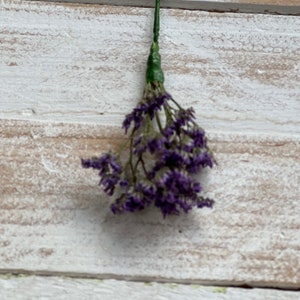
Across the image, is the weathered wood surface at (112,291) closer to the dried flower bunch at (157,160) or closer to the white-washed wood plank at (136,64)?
the dried flower bunch at (157,160)

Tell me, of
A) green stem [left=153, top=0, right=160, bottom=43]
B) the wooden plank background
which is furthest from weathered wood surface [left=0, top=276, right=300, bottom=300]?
green stem [left=153, top=0, right=160, bottom=43]

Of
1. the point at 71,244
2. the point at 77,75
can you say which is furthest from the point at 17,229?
the point at 77,75

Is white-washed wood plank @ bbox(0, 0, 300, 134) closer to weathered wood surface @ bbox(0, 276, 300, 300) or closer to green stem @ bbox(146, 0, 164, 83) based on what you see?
green stem @ bbox(146, 0, 164, 83)

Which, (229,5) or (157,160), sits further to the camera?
(229,5)

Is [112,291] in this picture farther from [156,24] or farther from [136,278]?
[156,24]

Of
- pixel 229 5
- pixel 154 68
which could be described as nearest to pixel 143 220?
pixel 154 68

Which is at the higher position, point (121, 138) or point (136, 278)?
point (121, 138)
